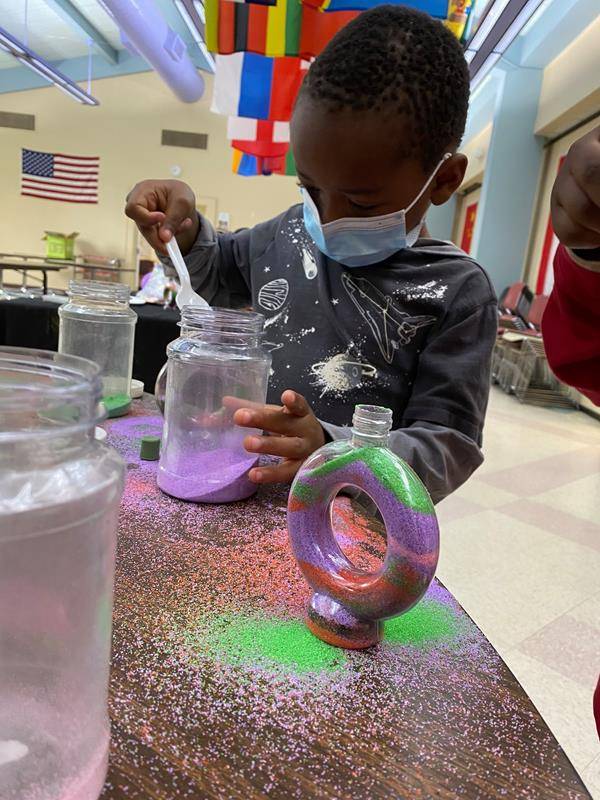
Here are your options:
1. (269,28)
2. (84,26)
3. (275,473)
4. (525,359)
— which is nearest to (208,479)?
(275,473)

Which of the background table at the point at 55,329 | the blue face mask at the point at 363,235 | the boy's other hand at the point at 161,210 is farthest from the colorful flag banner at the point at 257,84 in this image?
the blue face mask at the point at 363,235

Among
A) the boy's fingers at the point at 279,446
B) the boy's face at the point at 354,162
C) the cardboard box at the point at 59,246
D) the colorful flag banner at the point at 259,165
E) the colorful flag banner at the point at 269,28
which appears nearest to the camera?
the boy's fingers at the point at 279,446

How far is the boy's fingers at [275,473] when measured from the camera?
53 centimetres

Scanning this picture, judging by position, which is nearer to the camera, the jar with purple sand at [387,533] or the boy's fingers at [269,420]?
the jar with purple sand at [387,533]

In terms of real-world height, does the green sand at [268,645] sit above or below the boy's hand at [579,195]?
below

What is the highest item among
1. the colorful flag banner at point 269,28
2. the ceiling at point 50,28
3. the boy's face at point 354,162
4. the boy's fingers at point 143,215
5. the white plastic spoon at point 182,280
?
the ceiling at point 50,28

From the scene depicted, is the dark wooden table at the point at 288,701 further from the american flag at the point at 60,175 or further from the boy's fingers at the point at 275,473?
the american flag at the point at 60,175

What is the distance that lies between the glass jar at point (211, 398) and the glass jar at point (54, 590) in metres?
0.29

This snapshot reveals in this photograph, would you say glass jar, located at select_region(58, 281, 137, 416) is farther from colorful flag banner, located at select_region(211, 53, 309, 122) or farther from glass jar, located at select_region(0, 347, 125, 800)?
colorful flag banner, located at select_region(211, 53, 309, 122)

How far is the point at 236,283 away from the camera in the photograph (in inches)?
42.8

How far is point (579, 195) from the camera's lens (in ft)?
1.12

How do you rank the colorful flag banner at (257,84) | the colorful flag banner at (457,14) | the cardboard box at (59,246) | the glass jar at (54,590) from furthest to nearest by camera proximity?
the cardboard box at (59,246), the colorful flag banner at (257,84), the colorful flag banner at (457,14), the glass jar at (54,590)

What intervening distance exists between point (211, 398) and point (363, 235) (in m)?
0.33

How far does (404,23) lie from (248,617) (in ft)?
2.33
